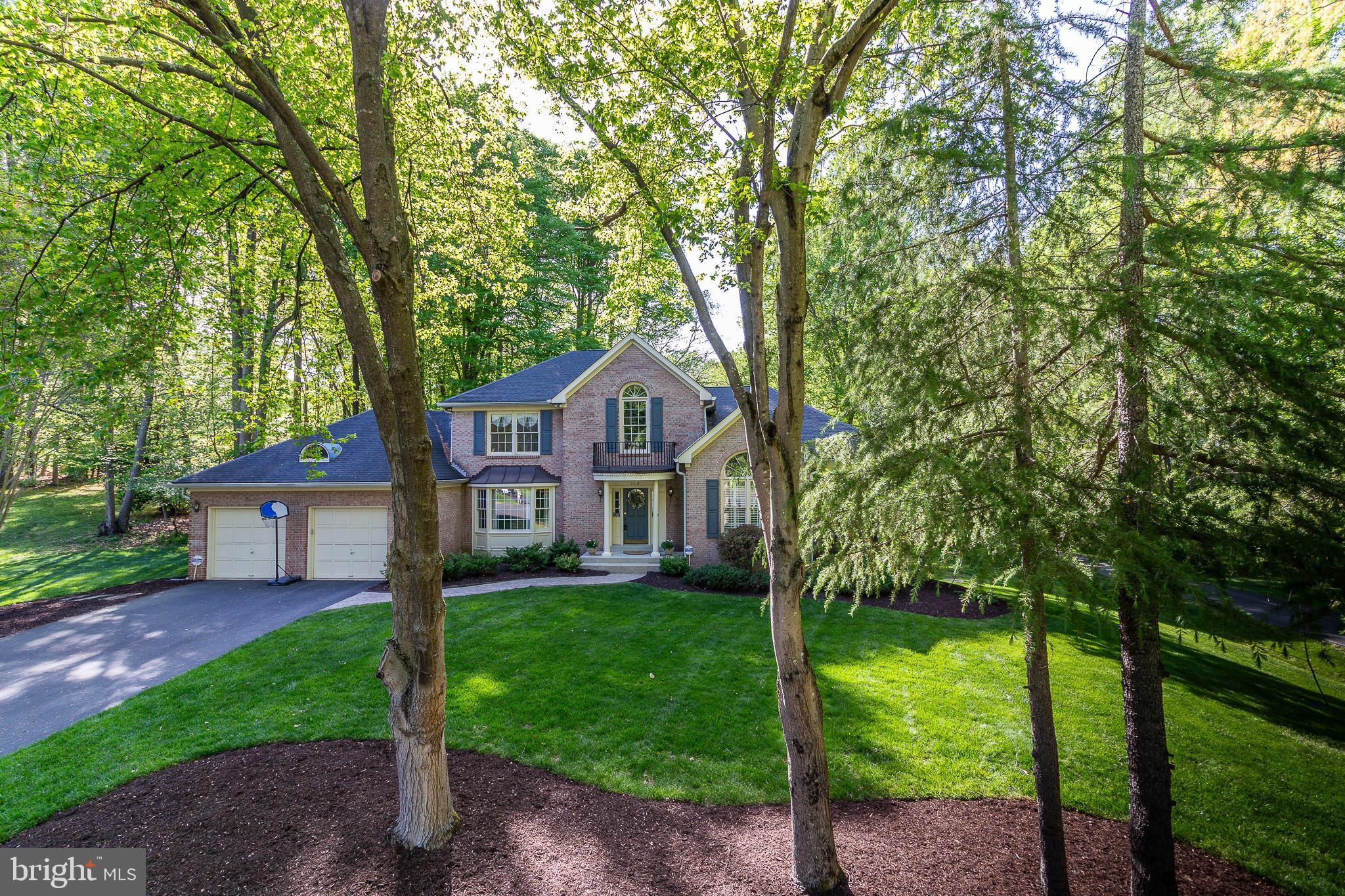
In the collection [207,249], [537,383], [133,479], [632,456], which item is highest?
[537,383]

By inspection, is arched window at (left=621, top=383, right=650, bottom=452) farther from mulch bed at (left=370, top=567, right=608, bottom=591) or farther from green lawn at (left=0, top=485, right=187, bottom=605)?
green lawn at (left=0, top=485, right=187, bottom=605)

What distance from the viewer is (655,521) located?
1614 cm

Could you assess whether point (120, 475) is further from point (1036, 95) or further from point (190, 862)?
point (1036, 95)

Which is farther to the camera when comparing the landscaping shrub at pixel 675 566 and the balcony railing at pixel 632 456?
the balcony railing at pixel 632 456

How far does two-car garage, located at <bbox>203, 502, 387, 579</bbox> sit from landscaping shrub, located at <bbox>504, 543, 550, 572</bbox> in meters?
3.17

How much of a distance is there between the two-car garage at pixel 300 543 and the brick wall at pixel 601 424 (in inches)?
202

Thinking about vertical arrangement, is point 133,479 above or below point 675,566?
above

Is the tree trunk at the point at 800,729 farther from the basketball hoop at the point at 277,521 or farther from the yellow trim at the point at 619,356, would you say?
the basketball hoop at the point at 277,521

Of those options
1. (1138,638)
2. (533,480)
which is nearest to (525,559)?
(533,480)

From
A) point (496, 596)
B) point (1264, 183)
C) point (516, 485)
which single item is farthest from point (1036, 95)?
point (516, 485)

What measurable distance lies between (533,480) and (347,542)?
5.07 m

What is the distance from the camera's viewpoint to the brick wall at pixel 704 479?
14938mm

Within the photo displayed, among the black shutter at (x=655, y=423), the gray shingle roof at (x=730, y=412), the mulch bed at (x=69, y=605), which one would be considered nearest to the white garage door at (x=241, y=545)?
the mulch bed at (x=69, y=605)

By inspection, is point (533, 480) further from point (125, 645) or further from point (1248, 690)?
point (1248, 690)
